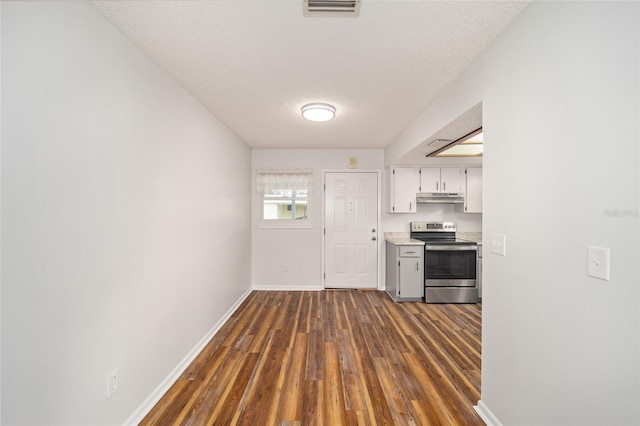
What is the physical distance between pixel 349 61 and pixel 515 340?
6.68 ft

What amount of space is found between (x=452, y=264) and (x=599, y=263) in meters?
3.23

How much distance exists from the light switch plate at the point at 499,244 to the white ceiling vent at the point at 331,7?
4.98ft

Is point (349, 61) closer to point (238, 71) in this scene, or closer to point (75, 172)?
point (238, 71)

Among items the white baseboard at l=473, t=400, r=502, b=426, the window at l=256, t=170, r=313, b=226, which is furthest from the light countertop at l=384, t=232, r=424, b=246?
the white baseboard at l=473, t=400, r=502, b=426

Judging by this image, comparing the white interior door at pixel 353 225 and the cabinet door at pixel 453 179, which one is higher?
the cabinet door at pixel 453 179

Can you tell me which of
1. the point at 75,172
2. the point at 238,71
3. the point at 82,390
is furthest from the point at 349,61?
the point at 82,390

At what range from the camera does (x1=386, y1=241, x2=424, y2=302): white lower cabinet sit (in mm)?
4129

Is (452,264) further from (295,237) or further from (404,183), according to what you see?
(295,237)

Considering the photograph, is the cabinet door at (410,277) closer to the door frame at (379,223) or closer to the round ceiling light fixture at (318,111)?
the door frame at (379,223)

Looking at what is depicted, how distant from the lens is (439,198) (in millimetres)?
4547

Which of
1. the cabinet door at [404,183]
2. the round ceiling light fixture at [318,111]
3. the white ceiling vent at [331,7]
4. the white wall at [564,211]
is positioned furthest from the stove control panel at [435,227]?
the white ceiling vent at [331,7]

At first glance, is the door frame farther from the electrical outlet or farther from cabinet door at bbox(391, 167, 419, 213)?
the electrical outlet

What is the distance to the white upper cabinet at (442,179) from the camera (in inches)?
175

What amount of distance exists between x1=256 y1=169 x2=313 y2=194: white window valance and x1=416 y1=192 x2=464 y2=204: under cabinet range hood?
185 centimetres
